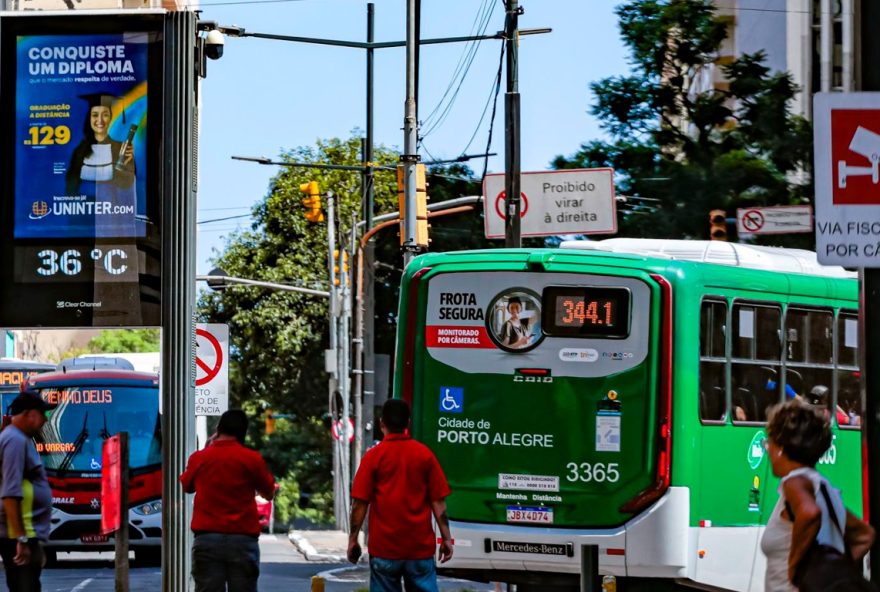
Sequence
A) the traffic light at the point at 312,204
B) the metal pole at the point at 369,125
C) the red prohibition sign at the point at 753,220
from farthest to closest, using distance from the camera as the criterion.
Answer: the traffic light at the point at 312,204, the metal pole at the point at 369,125, the red prohibition sign at the point at 753,220

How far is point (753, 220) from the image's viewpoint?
24.1 metres

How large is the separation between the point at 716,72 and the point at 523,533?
1262 inches

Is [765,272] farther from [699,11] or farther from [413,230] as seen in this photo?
[699,11]

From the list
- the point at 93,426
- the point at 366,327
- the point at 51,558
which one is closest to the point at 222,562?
the point at 93,426

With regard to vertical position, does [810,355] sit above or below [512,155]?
below

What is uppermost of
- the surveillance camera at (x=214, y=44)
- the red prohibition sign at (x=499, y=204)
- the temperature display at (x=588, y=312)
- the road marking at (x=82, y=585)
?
the surveillance camera at (x=214, y=44)

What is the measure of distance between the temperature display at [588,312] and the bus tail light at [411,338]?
1.19 meters

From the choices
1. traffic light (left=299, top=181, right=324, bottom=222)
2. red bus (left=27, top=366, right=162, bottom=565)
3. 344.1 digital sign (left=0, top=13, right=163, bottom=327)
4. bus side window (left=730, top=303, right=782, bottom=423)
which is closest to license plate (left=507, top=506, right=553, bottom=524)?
bus side window (left=730, top=303, right=782, bottom=423)

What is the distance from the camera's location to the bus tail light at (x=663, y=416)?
44.4ft

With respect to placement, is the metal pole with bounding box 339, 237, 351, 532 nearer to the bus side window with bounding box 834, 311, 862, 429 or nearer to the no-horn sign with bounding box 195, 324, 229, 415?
the no-horn sign with bounding box 195, 324, 229, 415

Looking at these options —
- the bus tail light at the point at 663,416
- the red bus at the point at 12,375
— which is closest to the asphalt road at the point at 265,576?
the red bus at the point at 12,375

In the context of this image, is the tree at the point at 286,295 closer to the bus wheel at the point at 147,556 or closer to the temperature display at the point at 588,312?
the bus wheel at the point at 147,556

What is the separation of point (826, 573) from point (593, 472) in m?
7.72

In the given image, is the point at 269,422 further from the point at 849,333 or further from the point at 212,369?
the point at 849,333
